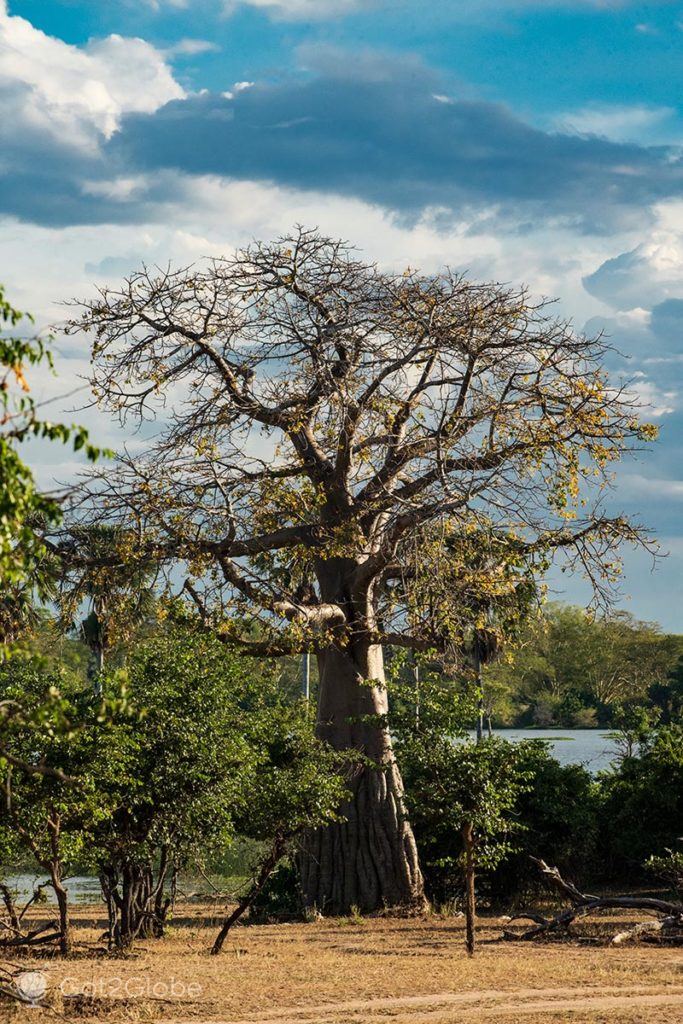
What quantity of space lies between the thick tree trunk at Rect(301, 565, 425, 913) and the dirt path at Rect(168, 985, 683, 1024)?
9337mm

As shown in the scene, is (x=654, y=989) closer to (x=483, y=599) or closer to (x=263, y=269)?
(x=483, y=599)

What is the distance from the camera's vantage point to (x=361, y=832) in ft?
74.7

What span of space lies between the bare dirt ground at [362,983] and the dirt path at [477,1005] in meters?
0.01

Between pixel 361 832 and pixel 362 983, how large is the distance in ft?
28.8

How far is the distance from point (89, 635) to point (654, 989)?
33.1 m

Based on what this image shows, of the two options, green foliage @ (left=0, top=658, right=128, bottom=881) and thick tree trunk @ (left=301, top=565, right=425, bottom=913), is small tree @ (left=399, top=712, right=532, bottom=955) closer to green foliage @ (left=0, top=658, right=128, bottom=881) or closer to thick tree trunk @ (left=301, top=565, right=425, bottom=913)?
green foliage @ (left=0, top=658, right=128, bottom=881)

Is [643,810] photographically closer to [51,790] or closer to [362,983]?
[362,983]

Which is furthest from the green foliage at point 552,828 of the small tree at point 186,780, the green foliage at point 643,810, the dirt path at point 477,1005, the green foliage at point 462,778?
the dirt path at point 477,1005

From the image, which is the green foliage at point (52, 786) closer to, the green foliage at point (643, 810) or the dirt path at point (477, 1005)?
the dirt path at point (477, 1005)

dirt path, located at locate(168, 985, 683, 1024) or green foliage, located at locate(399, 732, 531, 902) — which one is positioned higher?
green foliage, located at locate(399, 732, 531, 902)

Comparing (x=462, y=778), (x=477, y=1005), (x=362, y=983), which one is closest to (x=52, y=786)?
(x=362, y=983)

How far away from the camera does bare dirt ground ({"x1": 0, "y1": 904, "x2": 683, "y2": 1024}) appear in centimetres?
1207

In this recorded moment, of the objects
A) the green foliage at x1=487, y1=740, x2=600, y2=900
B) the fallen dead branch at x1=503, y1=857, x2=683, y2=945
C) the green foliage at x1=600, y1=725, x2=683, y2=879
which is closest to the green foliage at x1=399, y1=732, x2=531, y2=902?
the fallen dead branch at x1=503, y1=857, x2=683, y2=945

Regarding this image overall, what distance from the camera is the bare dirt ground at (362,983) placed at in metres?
12.1
